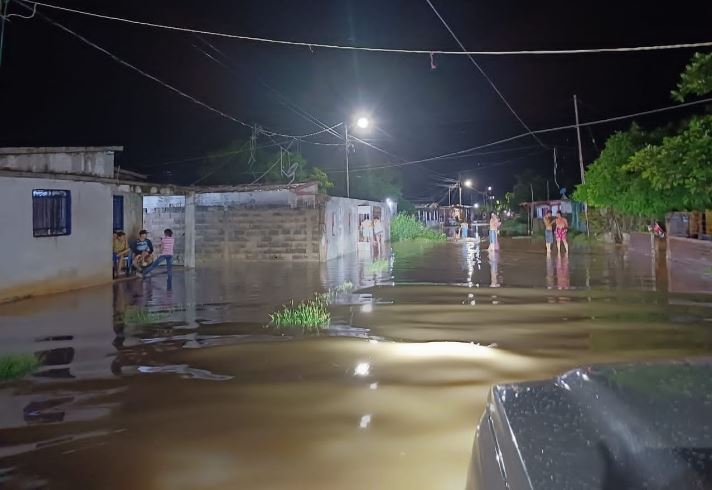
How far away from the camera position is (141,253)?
1900 cm

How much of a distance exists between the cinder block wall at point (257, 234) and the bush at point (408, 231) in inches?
772

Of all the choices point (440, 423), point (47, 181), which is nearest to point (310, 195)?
point (47, 181)

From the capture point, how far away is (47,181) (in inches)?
568

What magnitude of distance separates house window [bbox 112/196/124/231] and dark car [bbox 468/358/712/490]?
1906cm

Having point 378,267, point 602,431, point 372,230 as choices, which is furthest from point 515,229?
point 602,431

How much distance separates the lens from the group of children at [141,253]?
18.1 meters

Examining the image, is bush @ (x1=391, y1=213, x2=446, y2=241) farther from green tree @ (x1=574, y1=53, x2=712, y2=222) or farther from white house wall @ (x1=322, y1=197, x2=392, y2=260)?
green tree @ (x1=574, y1=53, x2=712, y2=222)

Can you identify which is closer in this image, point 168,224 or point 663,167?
→ point 663,167

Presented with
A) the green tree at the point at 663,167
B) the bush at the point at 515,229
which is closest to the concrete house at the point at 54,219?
the green tree at the point at 663,167

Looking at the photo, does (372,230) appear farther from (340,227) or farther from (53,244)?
(53,244)

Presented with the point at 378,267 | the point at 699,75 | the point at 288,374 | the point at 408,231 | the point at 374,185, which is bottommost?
the point at 288,374

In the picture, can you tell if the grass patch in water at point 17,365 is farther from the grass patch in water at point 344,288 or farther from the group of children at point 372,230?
the group of children at point 372,230

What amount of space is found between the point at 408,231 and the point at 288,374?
123ft

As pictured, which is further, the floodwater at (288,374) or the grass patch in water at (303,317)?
the grass patch in water at (303,317)
